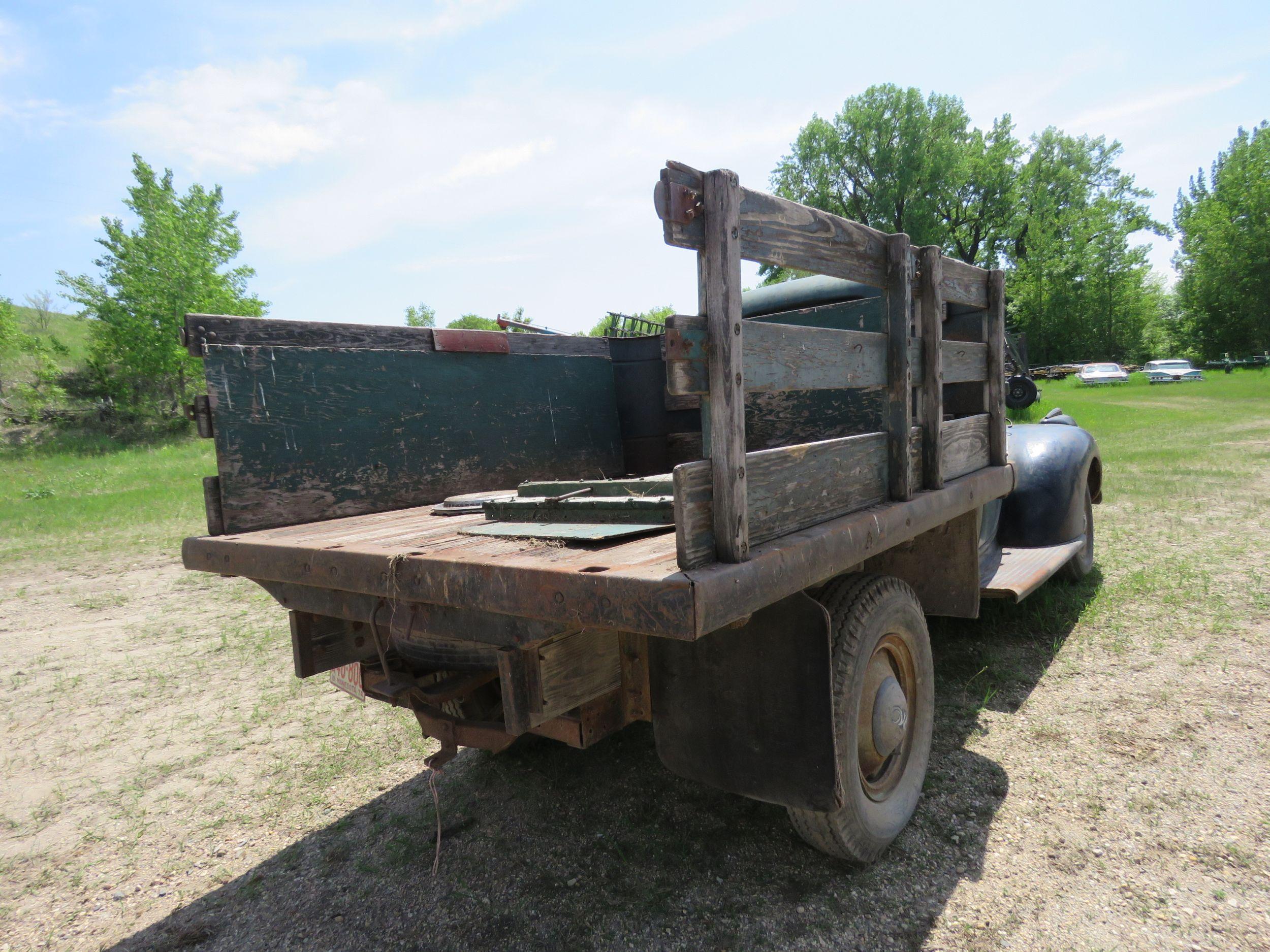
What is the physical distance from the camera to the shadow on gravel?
2029mm

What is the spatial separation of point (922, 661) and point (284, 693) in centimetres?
317

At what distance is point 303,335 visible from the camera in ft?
8.79

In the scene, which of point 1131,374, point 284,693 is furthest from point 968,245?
point 284,693

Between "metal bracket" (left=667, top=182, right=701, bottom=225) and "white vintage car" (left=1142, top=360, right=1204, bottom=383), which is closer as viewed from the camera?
"metal bracket" (left=667, top=182, right=701, bottom=225)

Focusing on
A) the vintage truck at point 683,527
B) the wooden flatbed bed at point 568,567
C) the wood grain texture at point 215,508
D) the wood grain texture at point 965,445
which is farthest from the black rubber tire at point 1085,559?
the wood grain texture at point 215,508

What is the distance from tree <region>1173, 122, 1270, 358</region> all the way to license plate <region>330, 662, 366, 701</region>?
48370 millimetres

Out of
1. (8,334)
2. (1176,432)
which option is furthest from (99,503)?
(8,334)

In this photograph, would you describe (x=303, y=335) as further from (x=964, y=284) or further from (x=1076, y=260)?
(x=1076, y=260)

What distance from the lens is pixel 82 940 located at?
2.15 metres

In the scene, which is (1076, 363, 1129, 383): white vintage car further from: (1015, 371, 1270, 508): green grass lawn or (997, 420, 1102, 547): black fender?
(997, 420, 1102, 547): black fender

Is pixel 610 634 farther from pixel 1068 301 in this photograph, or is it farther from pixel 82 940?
pixel 1068 301

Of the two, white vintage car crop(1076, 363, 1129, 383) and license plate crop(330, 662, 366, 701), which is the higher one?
white vintage car crop(1076, 363, 1129, 383)

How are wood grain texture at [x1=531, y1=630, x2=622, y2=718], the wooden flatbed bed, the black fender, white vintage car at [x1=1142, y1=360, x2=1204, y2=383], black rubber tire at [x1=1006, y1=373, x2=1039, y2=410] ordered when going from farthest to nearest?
white vintage car at [x1=1142, y1=360, x2=1204, y2=383] < black rubber tire at [x1=1006, y1=373, x2=1039, y2=410] < the black fender < wood grain texture at [x1=531, y1=630, x2=622, y2=718] < the wooden flatbed bed

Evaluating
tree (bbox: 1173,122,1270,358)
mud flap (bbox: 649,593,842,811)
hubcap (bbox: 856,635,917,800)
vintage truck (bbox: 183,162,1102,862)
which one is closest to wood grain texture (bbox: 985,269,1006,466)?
vintage truck (bbox: 183,162,1102,862)
